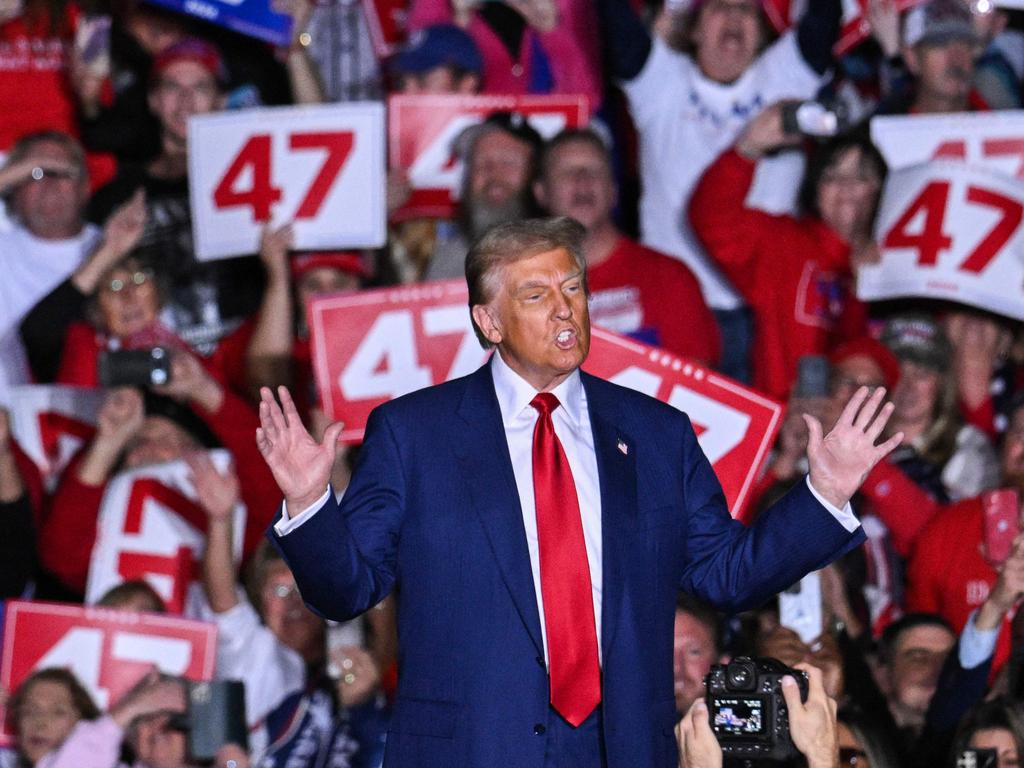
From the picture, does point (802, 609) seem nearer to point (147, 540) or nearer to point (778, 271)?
point (778, 271)

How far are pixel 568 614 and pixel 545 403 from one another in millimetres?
355

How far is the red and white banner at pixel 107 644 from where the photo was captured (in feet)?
18.5

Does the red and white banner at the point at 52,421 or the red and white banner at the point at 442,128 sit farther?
the red and white banner at the point at 442,128

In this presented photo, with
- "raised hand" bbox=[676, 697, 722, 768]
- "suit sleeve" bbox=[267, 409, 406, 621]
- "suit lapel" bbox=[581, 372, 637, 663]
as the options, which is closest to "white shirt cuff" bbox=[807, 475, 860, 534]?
"suit lapel" bbox=[581, 372, 637, 663]

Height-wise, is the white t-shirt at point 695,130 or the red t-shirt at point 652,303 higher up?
the white t-shirt at point 695,130

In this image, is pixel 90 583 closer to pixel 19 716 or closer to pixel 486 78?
pixel 19 716

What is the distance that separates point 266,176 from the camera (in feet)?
21.3

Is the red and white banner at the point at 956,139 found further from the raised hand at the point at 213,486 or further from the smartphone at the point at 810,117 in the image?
the raised hand at the point at 213,486

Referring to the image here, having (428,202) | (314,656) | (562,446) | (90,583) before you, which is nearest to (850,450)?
(562,446)

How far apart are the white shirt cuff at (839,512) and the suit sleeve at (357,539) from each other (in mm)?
660

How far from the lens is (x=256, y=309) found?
6.91 meters

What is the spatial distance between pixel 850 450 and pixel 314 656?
10.00ft

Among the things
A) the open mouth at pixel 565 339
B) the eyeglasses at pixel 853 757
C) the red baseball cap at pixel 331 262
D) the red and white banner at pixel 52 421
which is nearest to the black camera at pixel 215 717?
the red and white banner at pixel 52 421

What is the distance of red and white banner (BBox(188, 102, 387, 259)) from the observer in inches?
253
